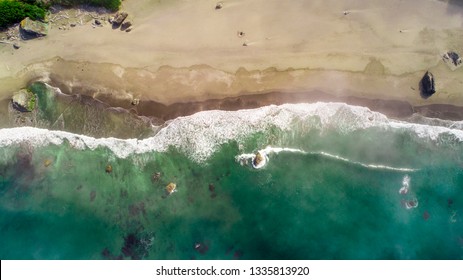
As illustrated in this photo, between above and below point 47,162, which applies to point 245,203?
below

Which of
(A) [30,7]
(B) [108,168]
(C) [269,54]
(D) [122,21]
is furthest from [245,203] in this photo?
(A) [30,7]

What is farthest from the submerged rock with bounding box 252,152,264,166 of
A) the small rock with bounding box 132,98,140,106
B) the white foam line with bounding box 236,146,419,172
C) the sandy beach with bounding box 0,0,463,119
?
the small rock with bounding box 132,98,140,106

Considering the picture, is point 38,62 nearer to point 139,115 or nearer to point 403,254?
point 139,115

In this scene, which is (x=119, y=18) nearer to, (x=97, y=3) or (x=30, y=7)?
(x=97, y=3)

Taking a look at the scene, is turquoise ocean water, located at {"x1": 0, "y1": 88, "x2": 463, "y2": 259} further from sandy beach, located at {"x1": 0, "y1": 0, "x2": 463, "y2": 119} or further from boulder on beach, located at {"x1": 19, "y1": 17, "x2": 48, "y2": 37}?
boulder on beach, located at {"x1": 19, "y1": 17, "x2": 48, "y2": 37}

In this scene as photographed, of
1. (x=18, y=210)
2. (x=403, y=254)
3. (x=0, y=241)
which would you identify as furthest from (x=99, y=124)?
(x=403, y=254)

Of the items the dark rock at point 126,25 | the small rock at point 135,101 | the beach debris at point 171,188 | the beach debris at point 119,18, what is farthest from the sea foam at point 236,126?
the beach debris at point 119,18

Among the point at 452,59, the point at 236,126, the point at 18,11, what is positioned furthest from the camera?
the point at 236,126
